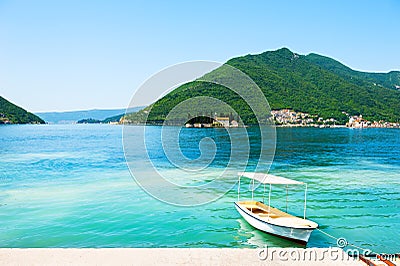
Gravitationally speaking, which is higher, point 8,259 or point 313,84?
point 313,84

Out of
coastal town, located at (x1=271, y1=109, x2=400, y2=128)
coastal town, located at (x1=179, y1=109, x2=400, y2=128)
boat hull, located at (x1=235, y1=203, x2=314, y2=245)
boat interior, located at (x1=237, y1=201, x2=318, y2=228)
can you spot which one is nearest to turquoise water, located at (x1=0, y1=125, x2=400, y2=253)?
boat hull, located at (x1=235, y1=203, x2=314, y2=245)

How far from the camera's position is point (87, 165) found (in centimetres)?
3384

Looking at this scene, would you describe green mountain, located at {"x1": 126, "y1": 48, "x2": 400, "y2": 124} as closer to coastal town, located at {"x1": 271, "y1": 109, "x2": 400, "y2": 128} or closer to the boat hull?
coastal town, located at {"x1": 271, "y1": 109, "x2": 400, "y2": 128}

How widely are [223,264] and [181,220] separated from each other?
7.26 meters

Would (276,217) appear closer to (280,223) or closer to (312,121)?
(280,223)

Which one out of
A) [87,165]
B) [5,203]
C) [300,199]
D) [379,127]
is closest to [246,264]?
[300,199]

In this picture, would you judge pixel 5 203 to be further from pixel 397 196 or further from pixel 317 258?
pixel 397 196

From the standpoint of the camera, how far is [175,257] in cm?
864

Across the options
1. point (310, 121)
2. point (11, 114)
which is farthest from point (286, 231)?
point (11, 114)

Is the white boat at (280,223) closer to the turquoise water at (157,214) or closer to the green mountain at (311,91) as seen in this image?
the turquoise water at (157,214)

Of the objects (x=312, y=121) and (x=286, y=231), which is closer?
(x=286, y=231)

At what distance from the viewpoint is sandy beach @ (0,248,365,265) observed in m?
8.38

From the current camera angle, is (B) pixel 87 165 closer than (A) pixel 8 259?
No

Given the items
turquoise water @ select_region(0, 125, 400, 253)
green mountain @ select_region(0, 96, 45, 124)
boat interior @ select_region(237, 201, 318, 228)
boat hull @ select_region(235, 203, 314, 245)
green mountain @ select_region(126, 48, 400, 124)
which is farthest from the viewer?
green mountain @ select_region(0, 96, 45, 124)
